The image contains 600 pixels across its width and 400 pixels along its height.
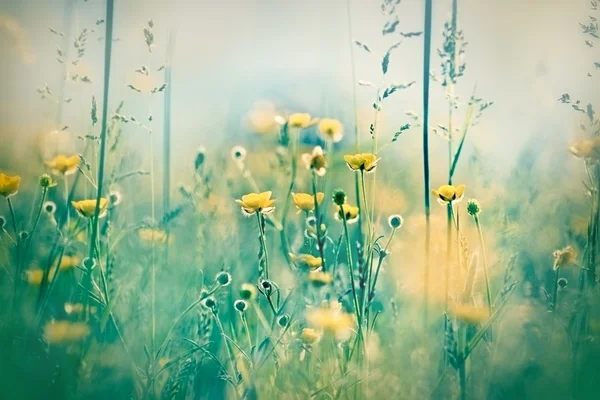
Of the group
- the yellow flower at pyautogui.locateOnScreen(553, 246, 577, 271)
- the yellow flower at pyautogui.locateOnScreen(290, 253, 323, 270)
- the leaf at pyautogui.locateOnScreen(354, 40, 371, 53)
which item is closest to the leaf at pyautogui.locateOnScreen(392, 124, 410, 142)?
the leaf at pyautogui.locateOnScreen(354, 40, 371, 53)

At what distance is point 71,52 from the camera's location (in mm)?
1079

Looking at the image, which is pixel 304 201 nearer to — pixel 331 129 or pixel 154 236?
pixel 331 129

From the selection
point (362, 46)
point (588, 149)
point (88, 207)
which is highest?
point (362, 46)

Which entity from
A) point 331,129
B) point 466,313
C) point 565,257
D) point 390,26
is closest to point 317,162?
point 331,129

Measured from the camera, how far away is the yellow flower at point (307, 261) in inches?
42.4

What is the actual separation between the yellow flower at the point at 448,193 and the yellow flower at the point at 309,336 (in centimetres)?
33

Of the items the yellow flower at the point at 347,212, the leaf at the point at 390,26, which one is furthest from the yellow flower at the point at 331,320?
the leaf at the point at 390,26

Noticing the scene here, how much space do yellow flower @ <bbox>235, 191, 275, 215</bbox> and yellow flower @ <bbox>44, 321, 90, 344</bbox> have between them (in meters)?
0.36

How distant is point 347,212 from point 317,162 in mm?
107

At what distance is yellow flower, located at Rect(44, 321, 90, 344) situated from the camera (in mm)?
1065

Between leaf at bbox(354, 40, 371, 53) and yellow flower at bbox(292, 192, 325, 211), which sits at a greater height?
leaf at bbox(354, 40, 371, 53)

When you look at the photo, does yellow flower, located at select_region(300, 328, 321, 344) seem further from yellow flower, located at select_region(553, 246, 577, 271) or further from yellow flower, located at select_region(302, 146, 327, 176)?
yellow flower, located at select_region(553, 246, 577, 271)

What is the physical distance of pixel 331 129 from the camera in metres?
1.08

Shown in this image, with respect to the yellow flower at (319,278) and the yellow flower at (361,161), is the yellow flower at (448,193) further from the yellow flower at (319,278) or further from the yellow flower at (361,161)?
the yellow flower at (319,278)
